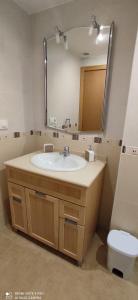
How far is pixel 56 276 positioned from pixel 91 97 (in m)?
1.60

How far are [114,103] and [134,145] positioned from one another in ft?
1.50

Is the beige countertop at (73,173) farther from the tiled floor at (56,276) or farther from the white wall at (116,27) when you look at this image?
the tiled floor at (56,276)

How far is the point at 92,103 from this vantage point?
1.51m

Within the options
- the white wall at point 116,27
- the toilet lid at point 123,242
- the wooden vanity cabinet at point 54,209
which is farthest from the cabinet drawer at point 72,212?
the white wall at point 116,27

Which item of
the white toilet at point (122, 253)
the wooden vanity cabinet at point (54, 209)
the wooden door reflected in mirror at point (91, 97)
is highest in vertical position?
the wooden door reflected in mirror at point (91, 97)

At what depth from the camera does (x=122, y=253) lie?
3.82 ft

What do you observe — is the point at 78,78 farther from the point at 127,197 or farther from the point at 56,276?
the point at 56,276

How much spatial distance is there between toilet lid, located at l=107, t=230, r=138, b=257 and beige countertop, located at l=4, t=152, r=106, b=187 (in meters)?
0.57

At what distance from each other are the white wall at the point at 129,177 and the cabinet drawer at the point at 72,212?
1.30 feet

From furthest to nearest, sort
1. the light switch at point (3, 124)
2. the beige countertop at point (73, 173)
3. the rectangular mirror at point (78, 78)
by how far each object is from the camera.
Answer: the light switch at point (3, 124), the rectangular mirror at point (78, 78), the beige countertop at point (73, 173)

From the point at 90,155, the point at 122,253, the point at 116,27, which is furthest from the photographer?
the point at 90,155

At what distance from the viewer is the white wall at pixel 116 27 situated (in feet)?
4.04

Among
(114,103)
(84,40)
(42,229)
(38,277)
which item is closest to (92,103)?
(114,103)

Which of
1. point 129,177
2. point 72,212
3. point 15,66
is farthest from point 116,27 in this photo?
point 72,212
